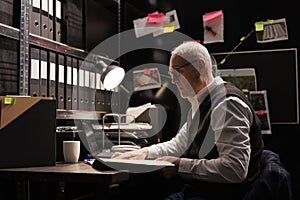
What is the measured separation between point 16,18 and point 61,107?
571 mm

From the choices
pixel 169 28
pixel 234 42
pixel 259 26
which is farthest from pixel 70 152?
pixel 259 26

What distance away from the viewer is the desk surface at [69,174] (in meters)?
1.61

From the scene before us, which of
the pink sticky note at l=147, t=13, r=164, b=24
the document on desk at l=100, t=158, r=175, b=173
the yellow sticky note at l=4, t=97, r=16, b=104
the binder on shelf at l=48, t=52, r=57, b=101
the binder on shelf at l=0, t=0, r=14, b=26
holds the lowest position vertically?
the document on desk at l=100, t=158, r=175, b=173

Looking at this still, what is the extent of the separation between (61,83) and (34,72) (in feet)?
0.82

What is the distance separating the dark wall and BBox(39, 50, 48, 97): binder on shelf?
1178mm

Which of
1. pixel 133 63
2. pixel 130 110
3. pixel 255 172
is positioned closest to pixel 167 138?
pixel 130 110

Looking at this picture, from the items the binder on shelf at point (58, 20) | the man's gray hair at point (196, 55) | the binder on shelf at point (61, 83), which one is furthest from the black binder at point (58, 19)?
the man's gray hair at point (196, 55)

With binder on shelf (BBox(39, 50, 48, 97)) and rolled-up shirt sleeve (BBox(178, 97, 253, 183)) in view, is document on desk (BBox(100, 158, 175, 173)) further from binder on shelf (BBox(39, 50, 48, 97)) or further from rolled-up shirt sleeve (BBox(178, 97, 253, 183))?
binder on shelf (BBox(39, 50, 48, 97))

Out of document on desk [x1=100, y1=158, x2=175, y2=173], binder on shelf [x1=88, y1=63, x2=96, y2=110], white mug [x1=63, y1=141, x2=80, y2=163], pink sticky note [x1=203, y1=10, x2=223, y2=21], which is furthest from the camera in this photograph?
pink sticky note [x1=203, y1=10, x2=223, y2=21]

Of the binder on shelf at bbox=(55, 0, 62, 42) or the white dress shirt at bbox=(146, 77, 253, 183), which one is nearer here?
the white dress shirt at bbox=(146, 77, 253, 183)

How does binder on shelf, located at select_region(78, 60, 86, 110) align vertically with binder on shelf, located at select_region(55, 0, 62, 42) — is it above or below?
below

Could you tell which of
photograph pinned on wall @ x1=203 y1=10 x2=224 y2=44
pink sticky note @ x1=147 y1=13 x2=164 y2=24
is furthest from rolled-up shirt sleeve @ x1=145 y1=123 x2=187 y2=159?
pink sticky note @ x1=147 y1=13 x2=164 y2=24

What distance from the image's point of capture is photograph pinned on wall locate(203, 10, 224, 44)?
3.29 meters

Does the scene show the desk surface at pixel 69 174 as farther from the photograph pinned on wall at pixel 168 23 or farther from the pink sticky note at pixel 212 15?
the pink sticky note at pixel 212 15
